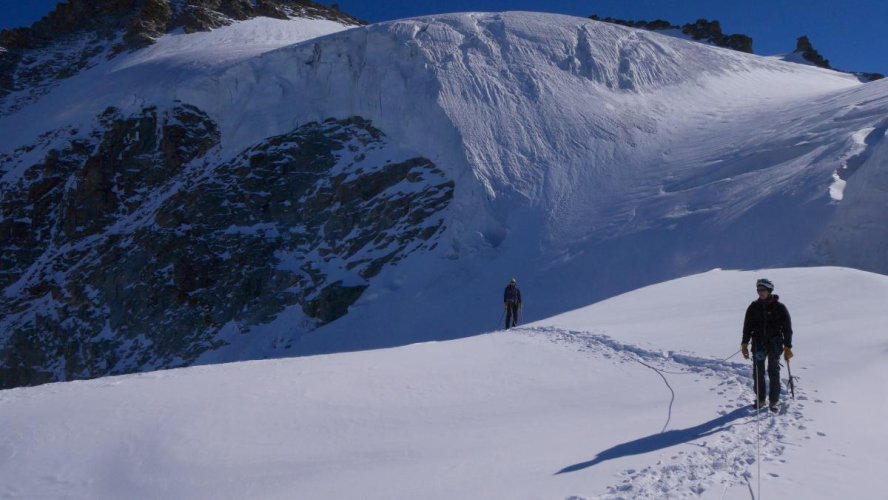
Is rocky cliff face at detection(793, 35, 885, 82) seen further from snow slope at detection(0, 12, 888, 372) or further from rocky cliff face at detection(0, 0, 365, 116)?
rocky cliff face at detection(0, 0, 365, 116)

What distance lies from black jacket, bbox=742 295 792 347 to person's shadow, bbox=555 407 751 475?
78 centimetres

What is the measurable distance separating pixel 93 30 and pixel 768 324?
56.6 metres

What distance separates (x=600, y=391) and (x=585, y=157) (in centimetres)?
1914

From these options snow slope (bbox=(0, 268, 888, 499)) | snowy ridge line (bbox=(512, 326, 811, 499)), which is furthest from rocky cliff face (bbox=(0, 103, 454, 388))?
snowy ridge line (bbox=(512, 326, 811, 499))

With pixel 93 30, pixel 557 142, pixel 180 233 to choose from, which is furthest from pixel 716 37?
pixel 93 30

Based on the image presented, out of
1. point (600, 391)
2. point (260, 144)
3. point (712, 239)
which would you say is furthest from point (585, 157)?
point (600, 391)

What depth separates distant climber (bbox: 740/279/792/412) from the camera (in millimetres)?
6023

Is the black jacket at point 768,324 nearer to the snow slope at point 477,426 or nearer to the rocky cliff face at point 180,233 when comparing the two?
the snow slope at point 477,426

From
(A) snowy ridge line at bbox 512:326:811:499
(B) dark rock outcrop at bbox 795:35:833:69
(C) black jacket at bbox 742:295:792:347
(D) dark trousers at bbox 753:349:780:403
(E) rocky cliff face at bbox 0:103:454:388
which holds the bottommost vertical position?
(A) snowy ridge line at bbox 512:326:811:499

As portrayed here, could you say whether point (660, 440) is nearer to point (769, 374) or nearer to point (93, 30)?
point (769, 374)

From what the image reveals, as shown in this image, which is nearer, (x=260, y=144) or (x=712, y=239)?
(x=712, y=239)

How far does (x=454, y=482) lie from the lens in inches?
185

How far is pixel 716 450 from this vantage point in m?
5.00

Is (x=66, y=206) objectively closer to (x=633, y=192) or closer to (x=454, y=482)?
(x=633, y=192)
